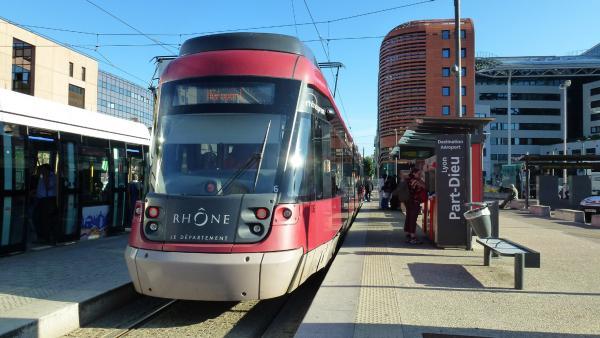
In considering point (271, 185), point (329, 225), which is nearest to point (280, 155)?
point (271, 185)

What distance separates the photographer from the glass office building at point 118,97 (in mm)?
84125

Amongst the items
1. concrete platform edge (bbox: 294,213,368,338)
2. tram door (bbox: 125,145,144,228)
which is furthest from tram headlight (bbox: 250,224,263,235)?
tram door (bbox: 125,145,144,228)

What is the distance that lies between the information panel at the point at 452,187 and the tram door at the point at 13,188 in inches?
296

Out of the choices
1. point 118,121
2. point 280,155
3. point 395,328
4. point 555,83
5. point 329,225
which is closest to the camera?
→ point 395,328

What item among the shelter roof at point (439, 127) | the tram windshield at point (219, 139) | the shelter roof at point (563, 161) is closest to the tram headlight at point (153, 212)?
the tram windshield at point (219, 139)

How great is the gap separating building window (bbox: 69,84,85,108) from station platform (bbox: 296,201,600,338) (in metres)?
56.8

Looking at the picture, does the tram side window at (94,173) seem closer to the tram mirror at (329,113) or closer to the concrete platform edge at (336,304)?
the concrete platform edge at (336,304)

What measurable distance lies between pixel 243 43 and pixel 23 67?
170 ft

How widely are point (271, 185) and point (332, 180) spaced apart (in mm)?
2387

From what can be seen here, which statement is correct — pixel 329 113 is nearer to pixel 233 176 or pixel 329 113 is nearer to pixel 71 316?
pixel 233 176

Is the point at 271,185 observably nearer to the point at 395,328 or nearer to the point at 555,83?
the point at 395,328

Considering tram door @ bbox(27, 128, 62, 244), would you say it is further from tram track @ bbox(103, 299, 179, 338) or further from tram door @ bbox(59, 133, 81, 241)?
tram track @ bbox(103, 299, 179, 338)

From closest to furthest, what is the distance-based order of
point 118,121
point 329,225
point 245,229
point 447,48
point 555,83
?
point 245,229 < point 329,225 < point 118,121 < point 447,48 < point 555,83

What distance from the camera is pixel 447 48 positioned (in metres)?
63.7
